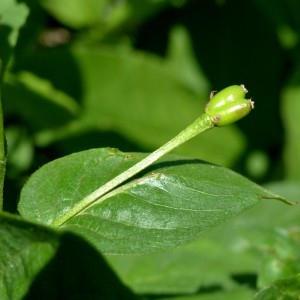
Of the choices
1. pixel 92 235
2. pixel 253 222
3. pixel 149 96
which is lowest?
pixel 253 222

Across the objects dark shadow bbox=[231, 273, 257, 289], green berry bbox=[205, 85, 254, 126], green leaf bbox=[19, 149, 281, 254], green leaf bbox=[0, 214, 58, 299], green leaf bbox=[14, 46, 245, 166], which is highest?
green berry bbox=[205, 85, 254, 126]

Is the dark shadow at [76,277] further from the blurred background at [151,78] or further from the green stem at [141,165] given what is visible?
the blurred background at [151,78]

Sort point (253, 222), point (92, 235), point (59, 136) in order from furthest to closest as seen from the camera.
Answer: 1. point (59, 136)
2. point (253, 222)
3. point (92, 235)

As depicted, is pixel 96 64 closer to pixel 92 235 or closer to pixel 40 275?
pixel 92 235

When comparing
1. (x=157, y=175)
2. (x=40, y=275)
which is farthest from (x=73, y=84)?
(x=40, y=275)

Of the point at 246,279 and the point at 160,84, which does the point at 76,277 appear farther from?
the point at 160,84

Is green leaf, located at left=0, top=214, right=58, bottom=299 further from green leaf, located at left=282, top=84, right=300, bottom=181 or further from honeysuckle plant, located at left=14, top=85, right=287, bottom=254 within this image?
green leaf, located at left=282, top=84, right=300, bottom=181

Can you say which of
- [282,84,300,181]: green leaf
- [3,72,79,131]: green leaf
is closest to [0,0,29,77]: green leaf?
[3,72,79,131]: green leaf
